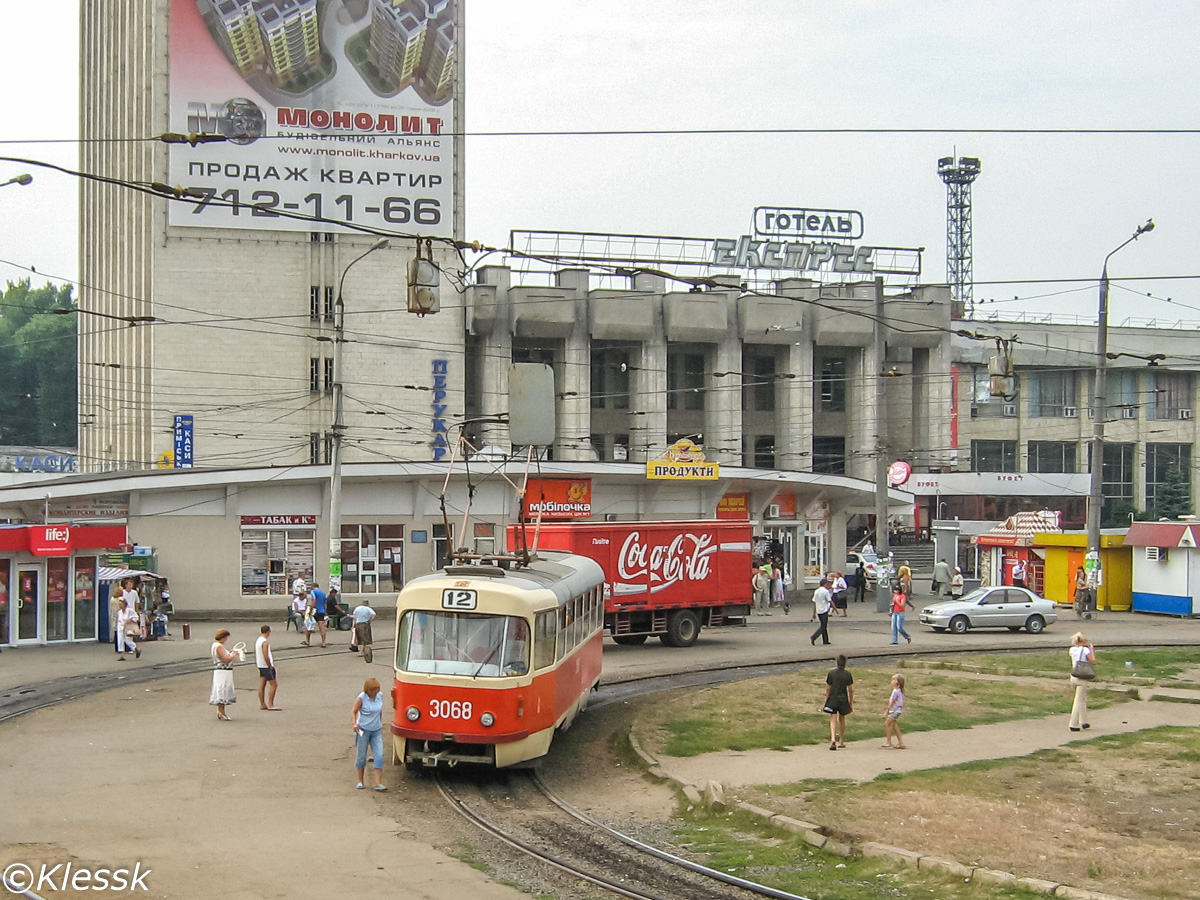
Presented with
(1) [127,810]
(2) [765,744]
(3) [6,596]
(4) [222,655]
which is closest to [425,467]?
(3) [6,596]

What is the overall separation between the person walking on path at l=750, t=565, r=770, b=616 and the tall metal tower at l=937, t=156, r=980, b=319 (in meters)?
57.2

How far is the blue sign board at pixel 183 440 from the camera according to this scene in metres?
56.6

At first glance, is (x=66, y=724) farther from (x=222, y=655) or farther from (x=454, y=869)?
(x=454, y=869)

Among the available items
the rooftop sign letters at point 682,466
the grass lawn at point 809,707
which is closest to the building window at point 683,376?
the rooftop sign letters at point 682,466

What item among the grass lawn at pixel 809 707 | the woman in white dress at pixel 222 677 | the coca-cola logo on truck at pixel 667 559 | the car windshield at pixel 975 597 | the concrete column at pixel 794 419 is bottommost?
the grass lawn at pixel 809 707

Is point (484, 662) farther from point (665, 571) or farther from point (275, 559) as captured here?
point (275, 559)

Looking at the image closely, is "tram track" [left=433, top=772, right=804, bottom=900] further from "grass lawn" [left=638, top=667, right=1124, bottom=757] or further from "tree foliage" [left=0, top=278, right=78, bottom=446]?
"tree foliage" [left=0, top=278, right=78, bottom=446]

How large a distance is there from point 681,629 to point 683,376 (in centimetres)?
3615

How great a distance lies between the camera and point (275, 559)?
42.4 metres

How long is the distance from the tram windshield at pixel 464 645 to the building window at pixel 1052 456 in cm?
6894

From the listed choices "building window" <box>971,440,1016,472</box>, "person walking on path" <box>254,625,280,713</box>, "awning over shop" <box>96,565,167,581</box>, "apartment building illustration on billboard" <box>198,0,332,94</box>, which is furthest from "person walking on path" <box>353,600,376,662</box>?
"building window" <box>971,440,1016,472</box>

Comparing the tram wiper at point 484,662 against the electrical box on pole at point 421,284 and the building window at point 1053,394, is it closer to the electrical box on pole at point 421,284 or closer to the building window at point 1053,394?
the electrical box on pole at point 421,284

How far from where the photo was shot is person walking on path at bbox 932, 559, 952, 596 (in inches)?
2021

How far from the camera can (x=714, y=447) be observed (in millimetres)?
67000
